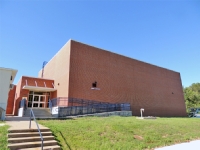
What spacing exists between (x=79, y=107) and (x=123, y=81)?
10797mm

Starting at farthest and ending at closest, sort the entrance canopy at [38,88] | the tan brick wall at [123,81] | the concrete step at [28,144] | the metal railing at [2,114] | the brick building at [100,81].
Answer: the entrance canopy at [38,88] → the tan brick wall at [123,81] → the brick building at [100,81] → the metal railing at [2,114] → the concrete step at [28,144]

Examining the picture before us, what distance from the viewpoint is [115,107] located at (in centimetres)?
1886

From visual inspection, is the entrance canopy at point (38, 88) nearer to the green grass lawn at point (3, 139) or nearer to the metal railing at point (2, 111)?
the metal railing at point (2, 111)

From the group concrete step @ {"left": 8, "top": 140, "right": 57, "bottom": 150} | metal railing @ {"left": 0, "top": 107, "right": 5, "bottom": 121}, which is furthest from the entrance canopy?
concrete step @ {"left": 8, "top": 140, "right": 57, "bottom": 150}

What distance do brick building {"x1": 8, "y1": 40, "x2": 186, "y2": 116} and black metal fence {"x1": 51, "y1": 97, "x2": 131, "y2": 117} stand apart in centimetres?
70

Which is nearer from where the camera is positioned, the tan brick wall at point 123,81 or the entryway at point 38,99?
the tan brick wall at point 123,81

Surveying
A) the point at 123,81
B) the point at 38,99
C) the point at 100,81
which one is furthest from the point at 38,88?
the point at 123,81

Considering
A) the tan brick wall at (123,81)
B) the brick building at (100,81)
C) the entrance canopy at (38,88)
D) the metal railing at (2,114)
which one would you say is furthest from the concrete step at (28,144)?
the entrance canopy at (38,88)

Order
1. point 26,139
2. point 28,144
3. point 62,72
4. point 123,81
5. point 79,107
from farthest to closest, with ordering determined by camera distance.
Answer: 1. point 123,81
2. point 62,72
3. point 79,107
4. point 26,139
5. point 28,144

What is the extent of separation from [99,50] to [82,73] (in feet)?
16.2

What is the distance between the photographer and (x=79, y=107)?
1591 cm

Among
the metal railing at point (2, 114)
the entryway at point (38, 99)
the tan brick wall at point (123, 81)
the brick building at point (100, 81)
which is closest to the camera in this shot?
the metal railing at point (2, 114)

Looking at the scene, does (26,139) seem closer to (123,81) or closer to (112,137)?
(112,137)

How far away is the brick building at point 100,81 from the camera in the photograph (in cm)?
2003
